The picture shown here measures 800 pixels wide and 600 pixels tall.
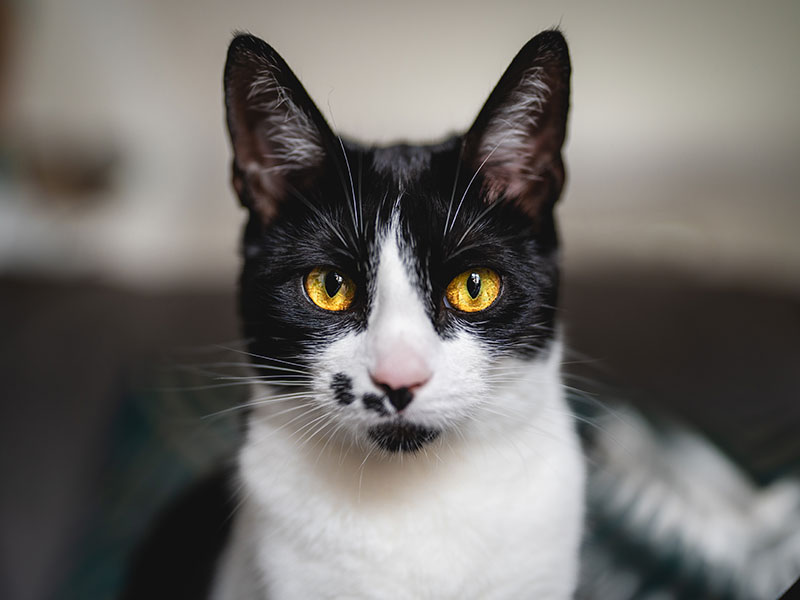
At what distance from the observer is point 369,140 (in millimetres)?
896

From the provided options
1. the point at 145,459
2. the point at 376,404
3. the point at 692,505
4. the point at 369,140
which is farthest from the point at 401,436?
the point at 145,459

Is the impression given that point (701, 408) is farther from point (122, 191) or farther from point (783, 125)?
point (122, 191)

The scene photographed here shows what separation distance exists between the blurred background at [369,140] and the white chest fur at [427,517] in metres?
0.33

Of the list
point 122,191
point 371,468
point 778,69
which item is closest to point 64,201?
point 122,191

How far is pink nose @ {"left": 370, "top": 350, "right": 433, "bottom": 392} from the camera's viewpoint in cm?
56

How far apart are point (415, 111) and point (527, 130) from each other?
0.31 metres

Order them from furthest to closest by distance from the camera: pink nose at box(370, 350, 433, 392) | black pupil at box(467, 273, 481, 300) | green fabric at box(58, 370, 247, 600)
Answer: green fabric at box(58, 370, 247, 600), black pupil at box(467, 273, 481, 300), pink nose at box(370, 350, 433, 392)

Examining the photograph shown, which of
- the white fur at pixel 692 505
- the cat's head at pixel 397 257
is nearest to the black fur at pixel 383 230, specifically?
the cat's head at pixel 397 257

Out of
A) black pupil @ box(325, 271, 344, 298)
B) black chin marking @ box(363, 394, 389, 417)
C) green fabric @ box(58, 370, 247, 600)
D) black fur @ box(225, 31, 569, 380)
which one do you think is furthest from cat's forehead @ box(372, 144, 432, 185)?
green fabric @ box(58, 370, 247, 600)

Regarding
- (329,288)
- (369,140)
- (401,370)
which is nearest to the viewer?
(401,370)

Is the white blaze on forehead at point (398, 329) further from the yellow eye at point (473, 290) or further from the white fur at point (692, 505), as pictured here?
the white fur at point (692, 505)

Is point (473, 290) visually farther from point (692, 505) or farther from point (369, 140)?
point (692, 505)

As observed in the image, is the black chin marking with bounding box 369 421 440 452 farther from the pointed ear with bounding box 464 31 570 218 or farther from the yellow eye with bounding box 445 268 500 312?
the pointed ear with bounding box 464 31 570 218

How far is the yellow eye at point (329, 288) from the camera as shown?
65 cm
